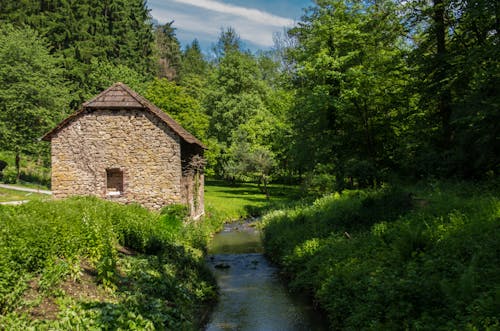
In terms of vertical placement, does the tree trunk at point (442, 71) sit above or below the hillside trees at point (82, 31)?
below

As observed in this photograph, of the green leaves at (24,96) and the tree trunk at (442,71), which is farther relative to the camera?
the green leaves at (24,96)

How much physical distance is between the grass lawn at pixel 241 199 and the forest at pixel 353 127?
242 centimetres

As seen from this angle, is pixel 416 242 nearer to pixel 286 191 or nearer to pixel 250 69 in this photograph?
pixel 286 191

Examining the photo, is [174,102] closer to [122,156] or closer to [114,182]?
[114,182]

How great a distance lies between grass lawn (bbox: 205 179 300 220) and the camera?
31222mm

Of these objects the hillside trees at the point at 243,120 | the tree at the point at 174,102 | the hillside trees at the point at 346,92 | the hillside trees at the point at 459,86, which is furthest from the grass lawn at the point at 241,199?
the hillside trees at the point at 459,86

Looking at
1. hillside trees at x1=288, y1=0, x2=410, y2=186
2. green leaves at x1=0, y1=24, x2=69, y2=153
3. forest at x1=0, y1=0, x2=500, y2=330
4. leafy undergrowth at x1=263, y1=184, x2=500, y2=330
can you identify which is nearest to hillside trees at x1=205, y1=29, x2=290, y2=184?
forest at x1=0, y1=0, x2=500, y2=330

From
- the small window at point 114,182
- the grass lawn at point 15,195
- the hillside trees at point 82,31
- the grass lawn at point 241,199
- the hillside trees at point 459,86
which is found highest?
the hillside trees at point 82,31

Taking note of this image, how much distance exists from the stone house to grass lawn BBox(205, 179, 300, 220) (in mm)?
8368

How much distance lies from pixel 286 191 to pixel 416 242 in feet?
115

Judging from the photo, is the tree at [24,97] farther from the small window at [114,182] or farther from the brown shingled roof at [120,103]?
the brown shingled roof at [120,103]

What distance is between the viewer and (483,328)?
609cm

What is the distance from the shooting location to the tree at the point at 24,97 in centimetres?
3522

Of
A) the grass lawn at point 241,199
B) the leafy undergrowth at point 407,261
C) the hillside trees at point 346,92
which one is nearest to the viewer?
the leafy undergrowth at point 407,261
